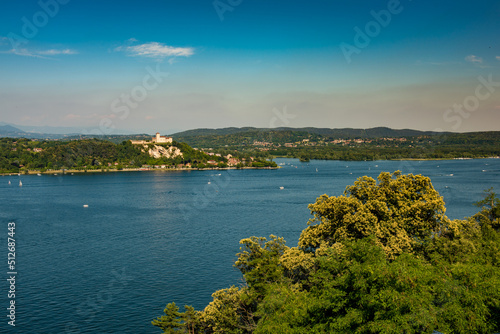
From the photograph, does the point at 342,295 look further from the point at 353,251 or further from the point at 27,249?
the point at 27,249

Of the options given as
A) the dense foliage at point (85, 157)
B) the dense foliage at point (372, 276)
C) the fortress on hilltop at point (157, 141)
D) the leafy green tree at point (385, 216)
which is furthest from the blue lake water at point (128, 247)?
the fortress on hilltop at point (157, 141)

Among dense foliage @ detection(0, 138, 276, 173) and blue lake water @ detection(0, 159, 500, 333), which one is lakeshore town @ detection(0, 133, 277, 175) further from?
blue lake water @ detection(0, 159, 500, 333)

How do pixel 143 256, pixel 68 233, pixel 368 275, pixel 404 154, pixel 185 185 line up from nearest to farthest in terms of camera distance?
1. pixel 368 275
2. pixel 143 256
3. pixel 68 233
4. pixel 185 185
5. pixel 404 154

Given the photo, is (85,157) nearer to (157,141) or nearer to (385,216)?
(157,141)

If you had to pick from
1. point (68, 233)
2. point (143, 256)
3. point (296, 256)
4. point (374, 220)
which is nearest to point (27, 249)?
point (68, 233)

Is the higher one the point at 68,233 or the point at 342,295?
the point at 342,295

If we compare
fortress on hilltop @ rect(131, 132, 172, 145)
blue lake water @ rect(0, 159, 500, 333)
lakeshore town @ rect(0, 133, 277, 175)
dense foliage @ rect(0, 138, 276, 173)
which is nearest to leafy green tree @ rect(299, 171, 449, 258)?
blue lake water @ rect(0, 159, 500, 333)
